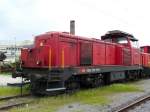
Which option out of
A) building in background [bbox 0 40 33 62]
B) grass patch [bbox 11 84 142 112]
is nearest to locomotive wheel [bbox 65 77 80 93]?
grass patch [bbox 11 84 142 112]

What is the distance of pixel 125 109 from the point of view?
984 centimetres

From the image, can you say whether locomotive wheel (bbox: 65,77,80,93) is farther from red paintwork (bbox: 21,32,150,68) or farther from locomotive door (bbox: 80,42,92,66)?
locomotive door (bbox: 80,42,92,66)

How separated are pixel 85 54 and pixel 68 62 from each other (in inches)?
63.0

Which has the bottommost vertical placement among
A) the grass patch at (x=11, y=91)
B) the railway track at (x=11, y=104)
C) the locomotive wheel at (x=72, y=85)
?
the railway track at (x=11, y=104)

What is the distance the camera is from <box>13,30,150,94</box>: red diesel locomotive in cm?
1262

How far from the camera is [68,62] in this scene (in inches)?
547

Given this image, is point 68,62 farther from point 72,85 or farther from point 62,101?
point 62,101

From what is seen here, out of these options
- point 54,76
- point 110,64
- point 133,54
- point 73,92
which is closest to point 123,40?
point 133,54

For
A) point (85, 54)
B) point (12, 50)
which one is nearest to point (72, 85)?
point (85, 54)

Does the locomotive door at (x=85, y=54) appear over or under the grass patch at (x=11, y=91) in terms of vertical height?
over

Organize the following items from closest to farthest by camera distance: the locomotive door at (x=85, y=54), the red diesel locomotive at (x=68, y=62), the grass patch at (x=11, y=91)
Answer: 1. the red diesel locomotive at (x=68, y=62)
2. the grass patch at (x=11, y=91)
3. the locomotive door at (x=85, y=54)

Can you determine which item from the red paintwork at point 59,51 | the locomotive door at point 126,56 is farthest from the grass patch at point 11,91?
the locomotive door at point 126,56

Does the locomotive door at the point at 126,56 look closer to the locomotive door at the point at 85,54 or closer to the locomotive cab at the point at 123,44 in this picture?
the locomotive cab at the point at 123,44

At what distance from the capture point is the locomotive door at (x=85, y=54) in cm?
1487
